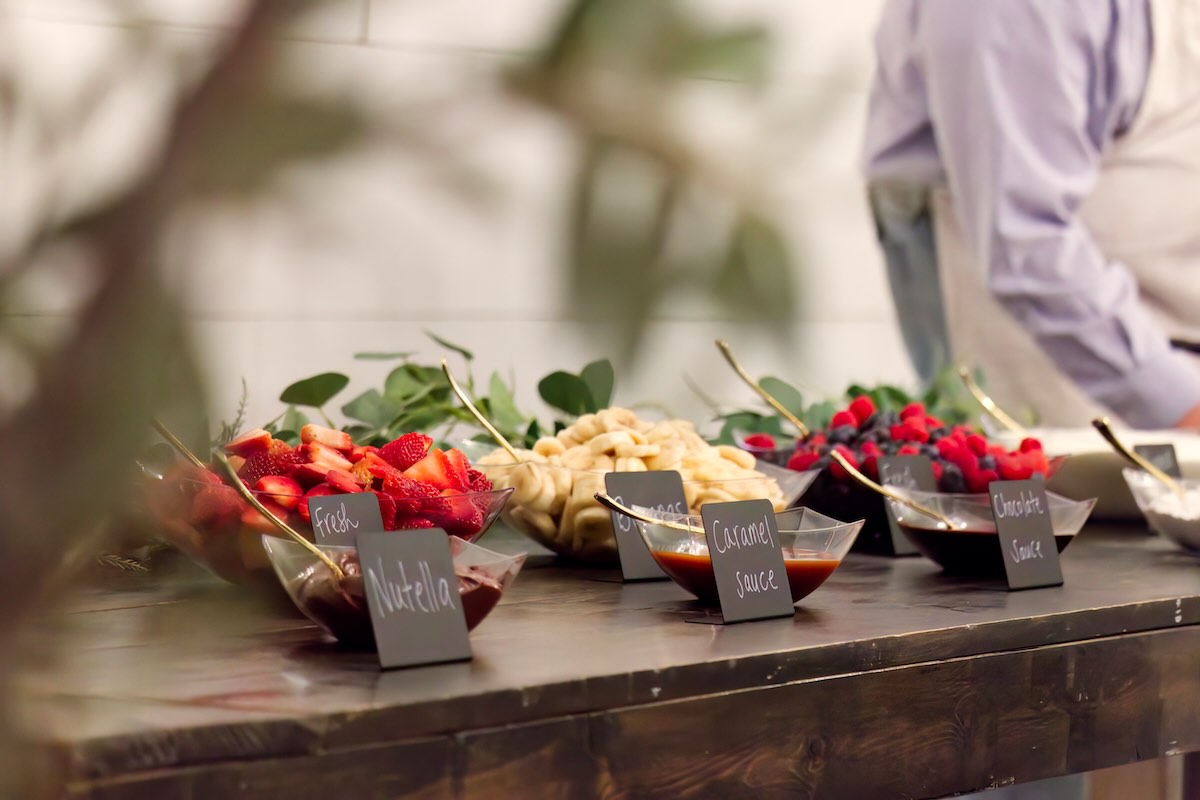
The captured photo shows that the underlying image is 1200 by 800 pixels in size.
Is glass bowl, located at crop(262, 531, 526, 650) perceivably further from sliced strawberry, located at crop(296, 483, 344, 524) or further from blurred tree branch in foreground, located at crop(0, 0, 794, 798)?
blurred tree branch in foreground, located at crop(0, 0, 794, 798)

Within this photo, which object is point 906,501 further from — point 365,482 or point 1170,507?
point 365,482

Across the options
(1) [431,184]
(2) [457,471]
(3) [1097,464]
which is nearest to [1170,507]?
(3) [1097,464]

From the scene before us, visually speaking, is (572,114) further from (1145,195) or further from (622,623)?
(1145,195)

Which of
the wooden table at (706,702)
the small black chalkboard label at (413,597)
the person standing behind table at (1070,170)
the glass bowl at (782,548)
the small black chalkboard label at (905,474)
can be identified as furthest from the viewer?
the person standing behind table at (1070,170)

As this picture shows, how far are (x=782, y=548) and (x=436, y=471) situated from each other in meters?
0.27

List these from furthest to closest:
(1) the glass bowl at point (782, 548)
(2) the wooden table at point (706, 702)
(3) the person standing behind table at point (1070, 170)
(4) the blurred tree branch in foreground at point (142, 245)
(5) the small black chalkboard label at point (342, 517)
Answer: (3) the person standing behind table at point (1070, 170)
(1) the glass bowl at point (782, 548)
(5) the small black chalkboard label at point (342, 517)
(2) the wooden table at point (706, 702)
(4) the blurred tree branch in foreground at point (142, 245)

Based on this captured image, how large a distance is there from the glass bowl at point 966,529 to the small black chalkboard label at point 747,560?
0.82ft

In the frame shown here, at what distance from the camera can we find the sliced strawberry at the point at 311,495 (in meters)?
0.88

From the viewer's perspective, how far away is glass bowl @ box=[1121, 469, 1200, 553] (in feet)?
4.25

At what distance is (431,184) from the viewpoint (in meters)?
0.14

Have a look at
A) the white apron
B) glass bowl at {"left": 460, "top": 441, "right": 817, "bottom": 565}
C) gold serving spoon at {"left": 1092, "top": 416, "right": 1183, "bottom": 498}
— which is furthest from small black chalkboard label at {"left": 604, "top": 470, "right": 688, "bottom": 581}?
the white apron

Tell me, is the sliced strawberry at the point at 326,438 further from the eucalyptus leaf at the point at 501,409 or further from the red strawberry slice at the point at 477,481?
the eucalyptus leaf at the point at 501,409

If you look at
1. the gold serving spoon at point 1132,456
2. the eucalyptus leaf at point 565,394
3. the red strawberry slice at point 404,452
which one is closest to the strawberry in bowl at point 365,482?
the red strawberry slice at point 404,452

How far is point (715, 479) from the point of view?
1158mm
